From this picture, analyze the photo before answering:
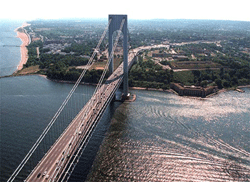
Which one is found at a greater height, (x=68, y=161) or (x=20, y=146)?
(x=68, y=161)

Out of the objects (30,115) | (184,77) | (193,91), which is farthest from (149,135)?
(184,77)

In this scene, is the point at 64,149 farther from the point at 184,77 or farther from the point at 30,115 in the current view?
the point at 184,77

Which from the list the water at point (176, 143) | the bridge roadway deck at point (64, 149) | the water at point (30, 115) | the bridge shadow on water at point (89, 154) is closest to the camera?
the bridge roadway deck at point (64, 149)

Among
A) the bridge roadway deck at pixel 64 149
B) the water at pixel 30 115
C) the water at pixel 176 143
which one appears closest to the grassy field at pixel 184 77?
the water at pixel 176 143

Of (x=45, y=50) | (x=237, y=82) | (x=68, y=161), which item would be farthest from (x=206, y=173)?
(x=45, y=50)

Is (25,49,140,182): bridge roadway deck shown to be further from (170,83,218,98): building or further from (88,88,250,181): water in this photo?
(170,83,218,98): building

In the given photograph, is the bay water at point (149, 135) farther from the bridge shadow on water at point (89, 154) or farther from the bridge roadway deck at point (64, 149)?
the bridge roadway deck at point (64, 149)

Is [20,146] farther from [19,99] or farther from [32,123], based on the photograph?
[19,99]

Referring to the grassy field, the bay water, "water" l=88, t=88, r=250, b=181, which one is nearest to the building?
the bay water
